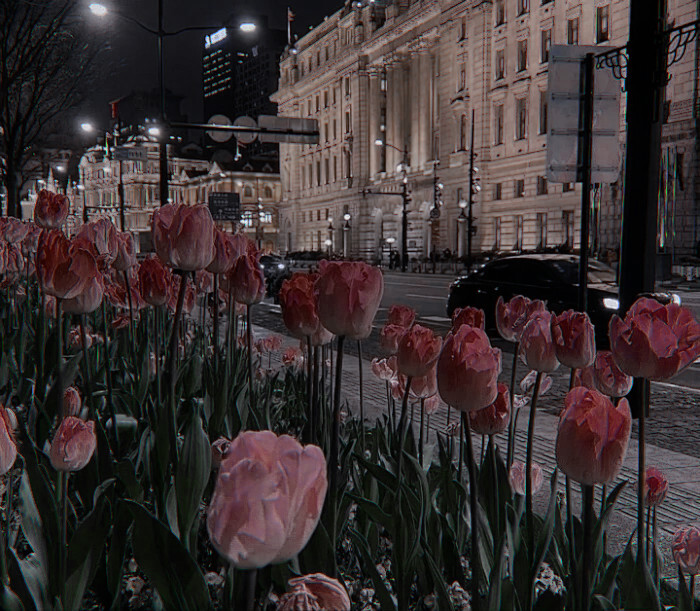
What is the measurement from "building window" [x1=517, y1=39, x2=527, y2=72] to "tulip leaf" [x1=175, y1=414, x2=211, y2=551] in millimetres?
44197

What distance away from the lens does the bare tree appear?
49.2 feet

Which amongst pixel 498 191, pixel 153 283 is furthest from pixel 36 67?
pixel 498 191

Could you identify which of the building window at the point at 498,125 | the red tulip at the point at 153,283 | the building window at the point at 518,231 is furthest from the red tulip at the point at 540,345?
the building window at the point at 498,125

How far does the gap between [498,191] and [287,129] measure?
967 inches

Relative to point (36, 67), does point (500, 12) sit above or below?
above

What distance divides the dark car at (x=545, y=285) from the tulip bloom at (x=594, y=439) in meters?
8.94

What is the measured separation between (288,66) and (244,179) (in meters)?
17.6

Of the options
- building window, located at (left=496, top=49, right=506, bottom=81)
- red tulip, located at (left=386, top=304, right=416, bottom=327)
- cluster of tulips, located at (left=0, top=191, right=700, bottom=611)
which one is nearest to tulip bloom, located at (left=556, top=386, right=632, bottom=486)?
cluster of tulips, located at (left=0, top=191, right=700, bottom=611)

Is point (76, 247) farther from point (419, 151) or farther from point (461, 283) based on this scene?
point (419, 151)

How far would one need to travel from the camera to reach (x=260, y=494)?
0.62 meters

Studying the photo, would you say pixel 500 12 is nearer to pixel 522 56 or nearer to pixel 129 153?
pixel 522 56

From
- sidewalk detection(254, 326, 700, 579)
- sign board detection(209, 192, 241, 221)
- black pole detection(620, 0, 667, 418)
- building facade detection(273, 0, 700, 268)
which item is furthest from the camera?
building facade detection(273, 0, 700, 268)

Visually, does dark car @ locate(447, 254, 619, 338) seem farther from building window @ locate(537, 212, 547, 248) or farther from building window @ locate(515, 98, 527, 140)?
building window @ locate(515, 98, 527, 140)

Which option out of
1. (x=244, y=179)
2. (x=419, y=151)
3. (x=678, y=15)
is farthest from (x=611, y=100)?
(x=244, y=179)
